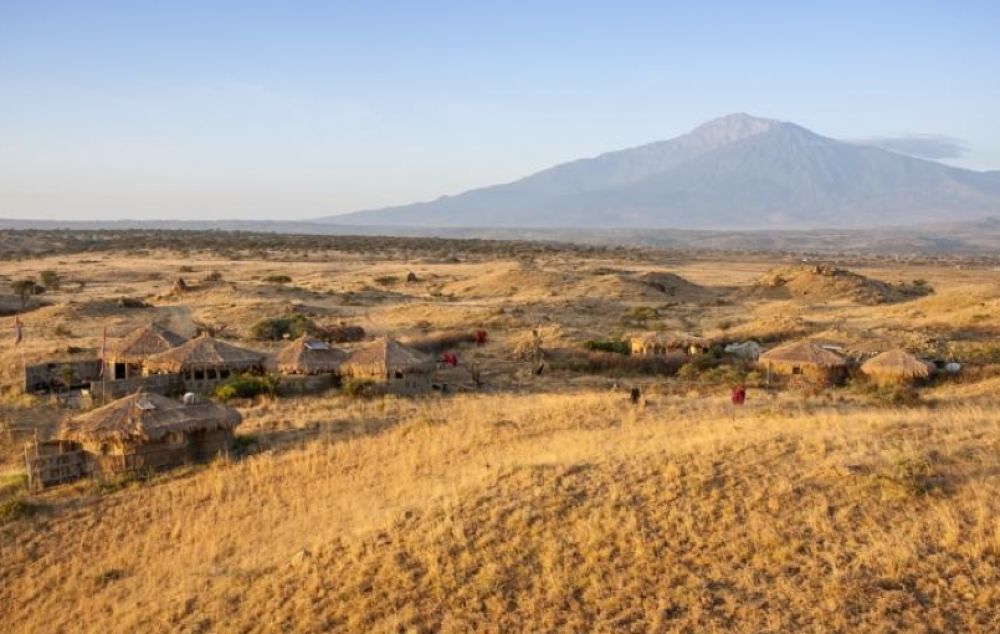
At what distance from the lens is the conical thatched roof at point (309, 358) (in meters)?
28.9

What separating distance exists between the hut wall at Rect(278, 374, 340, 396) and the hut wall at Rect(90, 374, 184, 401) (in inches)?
121

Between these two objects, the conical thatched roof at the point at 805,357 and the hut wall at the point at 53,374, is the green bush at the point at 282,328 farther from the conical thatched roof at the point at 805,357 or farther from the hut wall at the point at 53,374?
the conical thatched roof at the point at 805,357

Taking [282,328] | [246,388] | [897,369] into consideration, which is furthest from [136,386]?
[897,369]

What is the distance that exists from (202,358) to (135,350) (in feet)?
9.67

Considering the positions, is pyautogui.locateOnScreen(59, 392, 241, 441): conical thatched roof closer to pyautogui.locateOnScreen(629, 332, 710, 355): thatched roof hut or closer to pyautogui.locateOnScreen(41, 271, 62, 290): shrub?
pyautogui.locateOnScreen(629, 332, 710, 355): thatched roof hut

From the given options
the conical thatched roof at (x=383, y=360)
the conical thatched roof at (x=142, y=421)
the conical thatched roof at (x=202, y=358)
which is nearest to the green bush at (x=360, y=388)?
the conical thatched roof at (x=383, y=360)

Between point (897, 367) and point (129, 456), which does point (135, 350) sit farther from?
point (897, 367)

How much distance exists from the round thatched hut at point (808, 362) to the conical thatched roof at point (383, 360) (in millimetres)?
11137

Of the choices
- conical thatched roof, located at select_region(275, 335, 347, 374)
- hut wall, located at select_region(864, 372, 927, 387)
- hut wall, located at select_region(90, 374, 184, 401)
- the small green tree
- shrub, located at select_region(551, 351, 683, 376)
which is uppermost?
the small green tree

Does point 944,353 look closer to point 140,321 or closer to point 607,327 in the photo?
point 607,327

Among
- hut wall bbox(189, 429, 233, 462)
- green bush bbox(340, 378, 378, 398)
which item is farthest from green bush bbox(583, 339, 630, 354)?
hut wall bbox(189, 429, 233, 462)

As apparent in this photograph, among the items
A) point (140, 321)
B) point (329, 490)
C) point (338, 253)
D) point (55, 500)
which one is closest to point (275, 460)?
point (329, 490)

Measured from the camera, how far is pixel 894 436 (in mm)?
17031

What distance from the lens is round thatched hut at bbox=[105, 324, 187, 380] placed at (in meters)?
29.5
